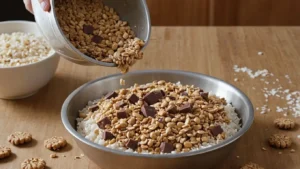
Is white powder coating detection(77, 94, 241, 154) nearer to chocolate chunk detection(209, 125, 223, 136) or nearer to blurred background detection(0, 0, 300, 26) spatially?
chocolate chunk detection(209, 125, 223, 136)

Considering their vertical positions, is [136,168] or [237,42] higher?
[136,168]

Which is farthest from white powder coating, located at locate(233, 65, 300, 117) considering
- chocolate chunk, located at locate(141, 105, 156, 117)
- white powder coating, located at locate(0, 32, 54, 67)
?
white powder coating, located at locate(0, 32, 54, 67)

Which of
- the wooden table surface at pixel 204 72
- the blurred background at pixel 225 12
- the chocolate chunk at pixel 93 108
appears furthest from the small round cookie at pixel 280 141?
the blurred background at pixel 225 12

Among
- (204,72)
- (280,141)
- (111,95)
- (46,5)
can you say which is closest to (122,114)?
(111,95)

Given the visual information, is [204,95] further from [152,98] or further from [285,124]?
[285,124]

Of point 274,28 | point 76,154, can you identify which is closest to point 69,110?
point 76,154

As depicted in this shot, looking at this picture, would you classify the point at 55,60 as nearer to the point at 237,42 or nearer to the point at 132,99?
the point at 132,99

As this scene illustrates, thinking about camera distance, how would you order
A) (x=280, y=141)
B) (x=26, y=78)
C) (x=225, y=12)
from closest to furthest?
(x=280, y=141) → (x=26, y=78) → (x=225, y=12)
